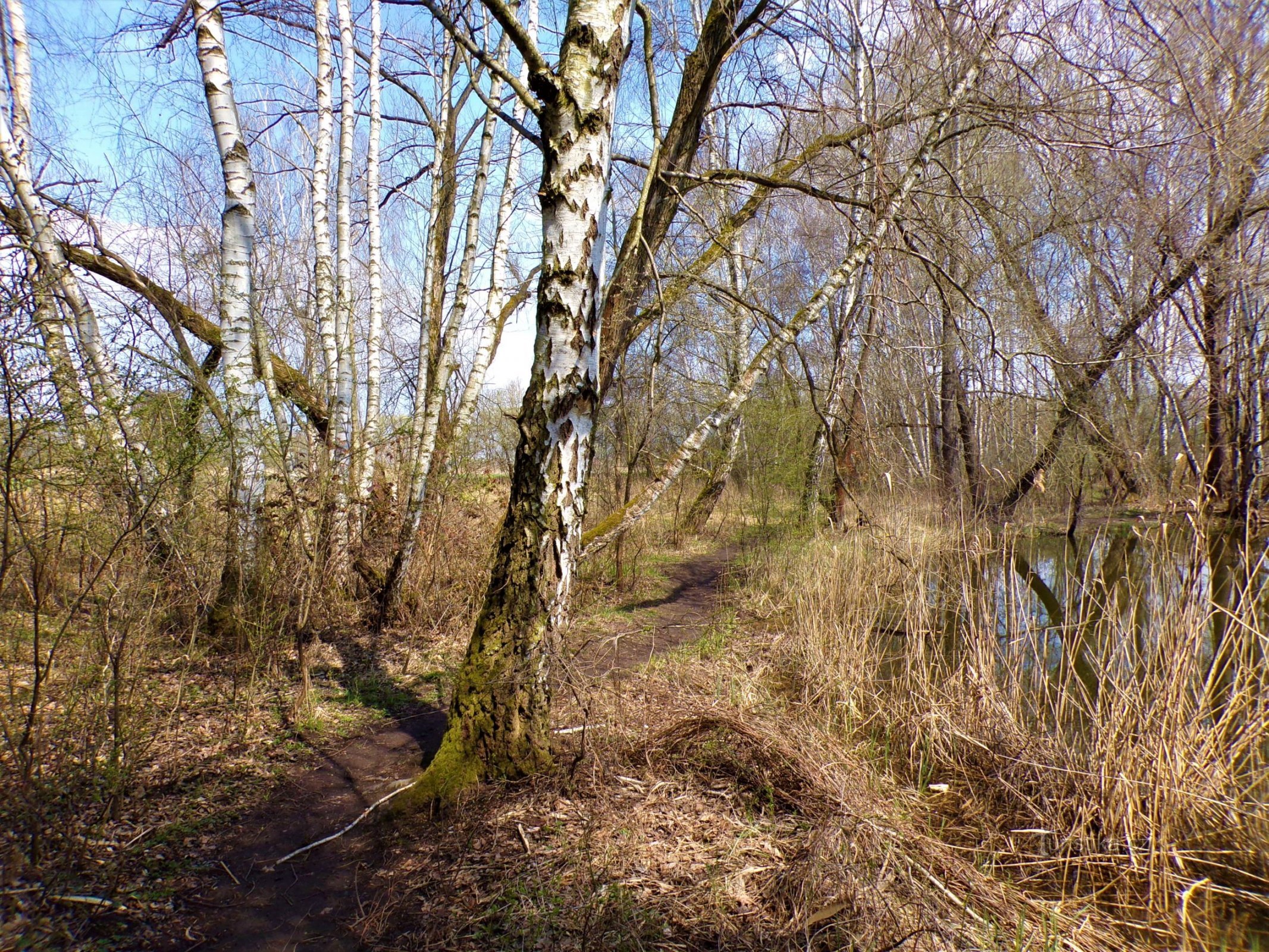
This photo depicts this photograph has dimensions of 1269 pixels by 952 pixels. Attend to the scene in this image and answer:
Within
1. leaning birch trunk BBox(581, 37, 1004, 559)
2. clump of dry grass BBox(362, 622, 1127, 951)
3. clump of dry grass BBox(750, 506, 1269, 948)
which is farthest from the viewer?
leaning birch trunk BBox(581, 37, 1004, 559)

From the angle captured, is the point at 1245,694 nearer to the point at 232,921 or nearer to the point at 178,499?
the point at 232,921

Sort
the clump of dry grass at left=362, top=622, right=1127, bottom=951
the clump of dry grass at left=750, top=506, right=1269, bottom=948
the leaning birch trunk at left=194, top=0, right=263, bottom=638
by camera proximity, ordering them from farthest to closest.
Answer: the leaning birch trunk at left=194, top=0, right=263, bottom=638 → the clump of dry grass at left=750, top=506, right=1269, bottom=948 → the clump of dry grass at left=362, top=622, right=1127, bottom=951

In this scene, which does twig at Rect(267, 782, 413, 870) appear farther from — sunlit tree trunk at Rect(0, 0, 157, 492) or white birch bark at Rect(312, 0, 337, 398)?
white birch bark at Rect(312, 0, 337, 398)

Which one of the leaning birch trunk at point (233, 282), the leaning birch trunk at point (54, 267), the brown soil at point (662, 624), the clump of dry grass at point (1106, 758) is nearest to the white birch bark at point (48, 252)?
the leaning birch trunk at point (54, 267)

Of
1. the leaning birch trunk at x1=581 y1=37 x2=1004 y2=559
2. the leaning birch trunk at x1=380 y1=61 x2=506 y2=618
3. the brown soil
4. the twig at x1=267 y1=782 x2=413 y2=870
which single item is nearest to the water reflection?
the leaning birch trunk at x1=581 y1=37 x2=1004 y2=559

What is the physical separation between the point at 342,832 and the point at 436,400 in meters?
3.56

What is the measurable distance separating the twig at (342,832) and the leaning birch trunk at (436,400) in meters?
2.68

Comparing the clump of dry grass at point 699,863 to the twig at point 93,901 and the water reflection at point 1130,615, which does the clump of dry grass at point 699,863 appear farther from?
the water reflection at point 1130,615

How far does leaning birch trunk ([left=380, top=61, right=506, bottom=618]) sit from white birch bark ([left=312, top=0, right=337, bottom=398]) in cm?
81

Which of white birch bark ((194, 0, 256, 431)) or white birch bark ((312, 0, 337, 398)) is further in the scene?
white birch bark ((312, 0, 337, 398))

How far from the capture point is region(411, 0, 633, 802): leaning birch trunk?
2.80 meters

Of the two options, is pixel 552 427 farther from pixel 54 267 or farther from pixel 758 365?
pixel 54 267

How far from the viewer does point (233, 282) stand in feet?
14.9

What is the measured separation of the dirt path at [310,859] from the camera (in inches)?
89.0
